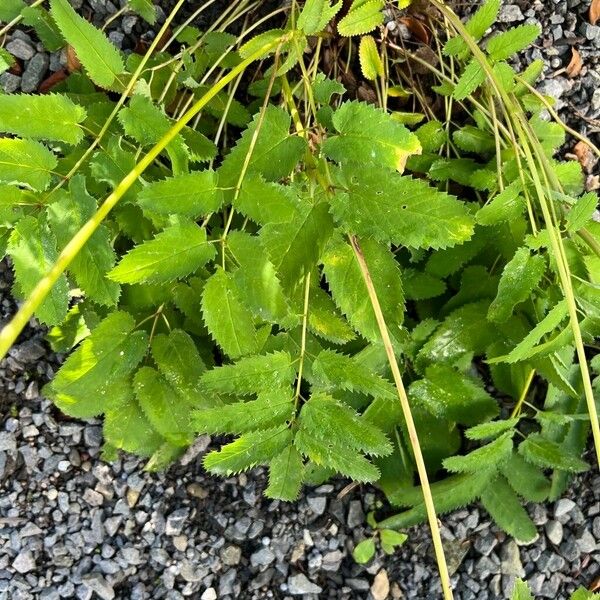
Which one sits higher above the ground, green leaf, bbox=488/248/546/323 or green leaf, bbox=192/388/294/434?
green leaf, bbox=488/248/546/323

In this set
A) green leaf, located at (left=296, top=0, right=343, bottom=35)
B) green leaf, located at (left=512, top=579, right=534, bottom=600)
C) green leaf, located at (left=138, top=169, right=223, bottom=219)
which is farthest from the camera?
green leaf, located at (left=296, top=0, right=343, bottom=35)

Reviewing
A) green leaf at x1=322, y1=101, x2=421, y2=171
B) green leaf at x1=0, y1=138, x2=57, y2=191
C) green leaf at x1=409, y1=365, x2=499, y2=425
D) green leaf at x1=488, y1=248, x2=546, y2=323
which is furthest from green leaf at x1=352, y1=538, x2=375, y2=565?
green leaf at x1=0, y1=138, x2=57, y2=191

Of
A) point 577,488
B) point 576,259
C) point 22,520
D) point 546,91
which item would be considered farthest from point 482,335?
point 22,520

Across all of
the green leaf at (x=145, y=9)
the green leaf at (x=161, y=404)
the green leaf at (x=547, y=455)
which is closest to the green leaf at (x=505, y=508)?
the green leaf at (x=547, y=455)

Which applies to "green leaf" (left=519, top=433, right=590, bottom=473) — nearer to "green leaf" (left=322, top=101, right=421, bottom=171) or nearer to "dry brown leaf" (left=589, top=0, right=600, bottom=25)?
"green leaf" (left=322, top=101, right=421, bottom=171)

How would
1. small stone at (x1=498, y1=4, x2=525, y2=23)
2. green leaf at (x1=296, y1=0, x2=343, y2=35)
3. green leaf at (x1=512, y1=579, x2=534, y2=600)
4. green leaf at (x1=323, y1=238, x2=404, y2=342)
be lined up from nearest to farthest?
1. green leaf at (x1=512, y1=579, x2=534, y2=600)
2. green leaf at (x1=323, y1=238, x2=404, y2=342)
3. green leaf at (x1=296, y1=0, x2=343, y2=35)
4. small stone at (x1=498, y1=4, x2=525, y2=23)

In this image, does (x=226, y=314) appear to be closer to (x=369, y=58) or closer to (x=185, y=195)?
(x=185, y=195)
